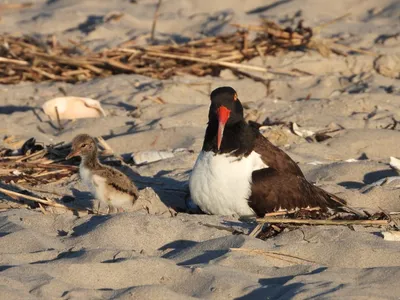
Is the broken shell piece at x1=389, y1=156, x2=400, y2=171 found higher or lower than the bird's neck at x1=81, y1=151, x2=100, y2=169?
lower

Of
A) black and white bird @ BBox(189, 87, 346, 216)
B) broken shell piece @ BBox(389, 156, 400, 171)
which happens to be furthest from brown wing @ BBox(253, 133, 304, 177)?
broken shell piece @ BBox(389, 156, 400, 171)

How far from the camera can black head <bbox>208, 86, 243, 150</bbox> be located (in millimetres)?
6754

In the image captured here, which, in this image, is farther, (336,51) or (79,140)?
(336,51)

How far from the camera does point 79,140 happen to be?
278 inches

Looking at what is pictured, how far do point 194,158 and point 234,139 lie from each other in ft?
4.21

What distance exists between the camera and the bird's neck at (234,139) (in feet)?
21.8

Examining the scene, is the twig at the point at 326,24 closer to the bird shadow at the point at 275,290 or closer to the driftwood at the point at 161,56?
the driftwood at the point at 161,56

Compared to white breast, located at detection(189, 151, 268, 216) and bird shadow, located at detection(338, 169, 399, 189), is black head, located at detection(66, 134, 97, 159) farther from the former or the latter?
bird shadow, located at detection(338, 169, 399, 189)

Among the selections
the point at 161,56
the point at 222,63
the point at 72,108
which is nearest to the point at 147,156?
the point at 72,108

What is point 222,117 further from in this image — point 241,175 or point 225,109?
point 241,175


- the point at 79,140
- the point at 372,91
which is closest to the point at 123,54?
the point at 372,91

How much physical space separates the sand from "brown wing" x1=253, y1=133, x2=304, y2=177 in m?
0.57

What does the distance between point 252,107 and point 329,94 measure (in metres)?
1.02

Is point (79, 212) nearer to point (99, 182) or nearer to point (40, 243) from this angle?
point (99, 182)
